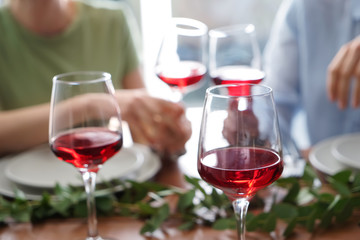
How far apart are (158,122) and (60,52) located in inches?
32.0

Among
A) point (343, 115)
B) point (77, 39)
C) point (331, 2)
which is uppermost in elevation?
point (331, 2)

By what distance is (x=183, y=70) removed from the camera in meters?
1.29

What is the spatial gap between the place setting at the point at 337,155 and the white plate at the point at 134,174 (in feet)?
1.20

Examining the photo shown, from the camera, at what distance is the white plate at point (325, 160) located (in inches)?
42.5

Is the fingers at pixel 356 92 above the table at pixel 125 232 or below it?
above

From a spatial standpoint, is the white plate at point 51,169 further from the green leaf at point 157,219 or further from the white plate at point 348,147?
the white plate at point 348,147

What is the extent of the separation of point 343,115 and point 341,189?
1002 millimetres

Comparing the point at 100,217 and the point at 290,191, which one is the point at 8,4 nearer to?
the point at 100,217

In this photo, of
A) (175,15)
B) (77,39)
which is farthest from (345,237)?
(175,15)

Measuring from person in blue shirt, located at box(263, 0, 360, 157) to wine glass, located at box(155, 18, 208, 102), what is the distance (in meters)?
0.60

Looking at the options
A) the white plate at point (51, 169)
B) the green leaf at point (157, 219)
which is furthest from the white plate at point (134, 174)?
the green leaf at point (157, 219)

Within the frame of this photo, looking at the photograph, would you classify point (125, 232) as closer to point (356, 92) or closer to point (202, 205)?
point (202, 205)

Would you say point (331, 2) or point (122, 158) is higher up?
point (331, 2)

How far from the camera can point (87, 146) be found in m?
0.88
